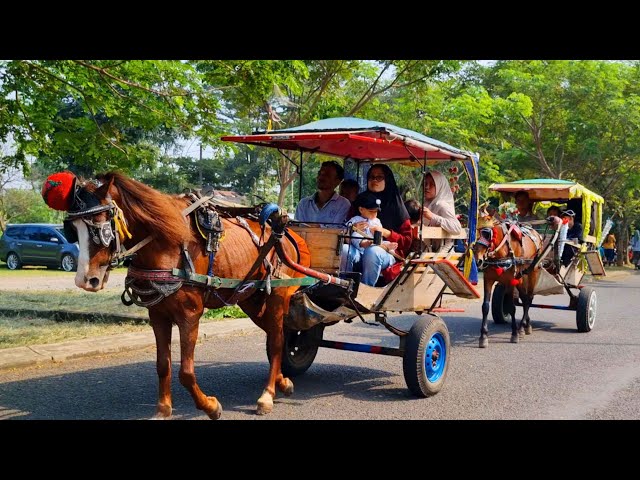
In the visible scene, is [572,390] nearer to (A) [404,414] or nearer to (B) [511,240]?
(A) [404,414]

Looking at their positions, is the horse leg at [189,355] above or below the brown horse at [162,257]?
below

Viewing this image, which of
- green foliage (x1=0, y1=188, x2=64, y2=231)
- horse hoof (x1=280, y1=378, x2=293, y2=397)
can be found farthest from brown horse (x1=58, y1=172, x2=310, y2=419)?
green foliage (x1=0, y1=188, x2=64, y2=231)

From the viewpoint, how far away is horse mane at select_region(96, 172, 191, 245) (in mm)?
4758

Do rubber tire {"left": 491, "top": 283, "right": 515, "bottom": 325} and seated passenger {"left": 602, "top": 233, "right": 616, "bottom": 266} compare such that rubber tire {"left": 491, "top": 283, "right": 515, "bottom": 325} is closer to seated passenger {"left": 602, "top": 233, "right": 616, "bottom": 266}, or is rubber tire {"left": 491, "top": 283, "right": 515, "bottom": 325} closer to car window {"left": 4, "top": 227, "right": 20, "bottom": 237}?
car window {"left": 4, "top": 227, "right": 20, "bottom": 237}

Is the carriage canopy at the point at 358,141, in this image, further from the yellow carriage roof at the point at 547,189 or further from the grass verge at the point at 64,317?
the yellow carriage roof at the point at 547,189

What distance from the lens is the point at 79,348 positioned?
794cm

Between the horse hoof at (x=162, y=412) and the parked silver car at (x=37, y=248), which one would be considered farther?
the parked silver car at (x=37, y=248)

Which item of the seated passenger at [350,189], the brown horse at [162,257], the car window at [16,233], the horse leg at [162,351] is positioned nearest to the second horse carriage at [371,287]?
the seated passenger at [350,189]

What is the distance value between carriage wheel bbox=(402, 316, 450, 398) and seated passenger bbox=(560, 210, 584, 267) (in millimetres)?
5997

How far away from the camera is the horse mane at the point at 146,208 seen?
187 inches

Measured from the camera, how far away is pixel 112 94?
9.16 m

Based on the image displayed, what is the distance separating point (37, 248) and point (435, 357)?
19398mm

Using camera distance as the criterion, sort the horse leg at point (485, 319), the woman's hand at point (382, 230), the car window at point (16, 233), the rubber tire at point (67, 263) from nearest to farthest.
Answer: the woman's hand at point (382, 230) < the horse leg at point (485, 319) < the rubber tire at point (67, 263) < the car window at point (16, 233)

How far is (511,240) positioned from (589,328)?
245cm
